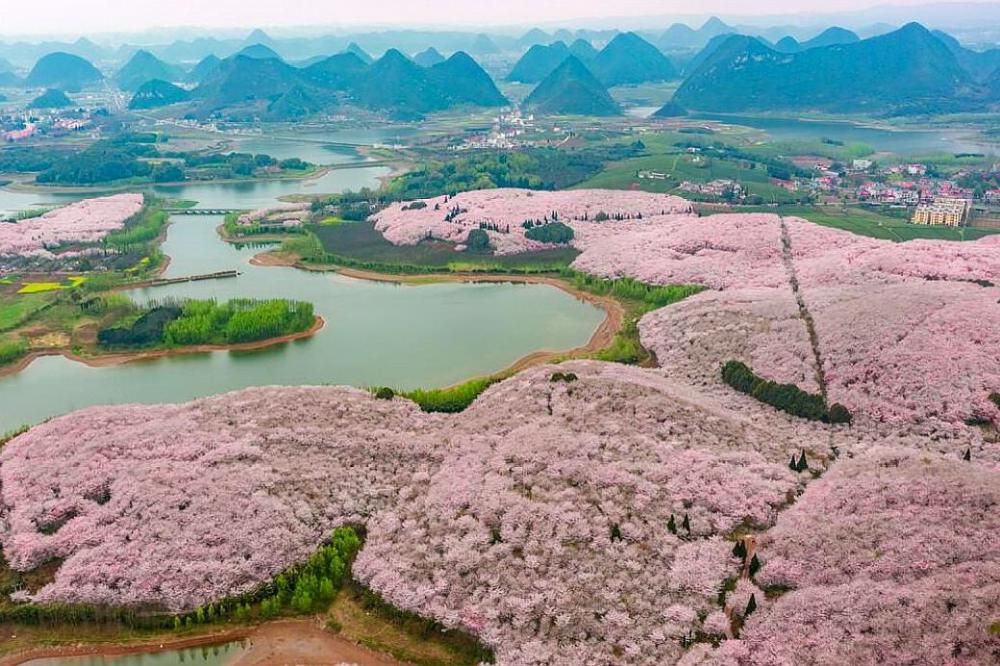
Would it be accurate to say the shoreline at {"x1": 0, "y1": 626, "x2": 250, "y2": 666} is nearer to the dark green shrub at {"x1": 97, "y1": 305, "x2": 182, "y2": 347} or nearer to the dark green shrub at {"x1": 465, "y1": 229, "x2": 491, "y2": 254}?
the dark green shrub at {"x1": 97, "y1": 305, "x2": 182, "y2": 347}

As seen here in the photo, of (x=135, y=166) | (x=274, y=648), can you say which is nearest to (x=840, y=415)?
(x=274, y=648)

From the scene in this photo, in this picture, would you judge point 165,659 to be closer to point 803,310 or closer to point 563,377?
point 563,377

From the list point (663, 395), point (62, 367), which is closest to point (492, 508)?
point (663, 395)

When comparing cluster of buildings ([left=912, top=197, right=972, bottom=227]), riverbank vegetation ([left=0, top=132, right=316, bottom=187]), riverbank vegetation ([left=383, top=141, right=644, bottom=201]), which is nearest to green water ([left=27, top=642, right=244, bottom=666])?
riverbank vegetation ([left=383, top=141, right=644, bottom=201])

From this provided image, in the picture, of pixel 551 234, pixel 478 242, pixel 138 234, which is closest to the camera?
pixel 478 242

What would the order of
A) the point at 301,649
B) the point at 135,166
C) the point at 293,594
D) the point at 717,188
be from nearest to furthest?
the point at 301,649, the point at 293,594, the point at 717,188, the point at 135,166

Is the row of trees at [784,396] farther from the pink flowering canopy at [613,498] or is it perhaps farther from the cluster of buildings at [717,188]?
the cluster of buildings at [717,188]

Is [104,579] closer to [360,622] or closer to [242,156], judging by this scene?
[360,622]
